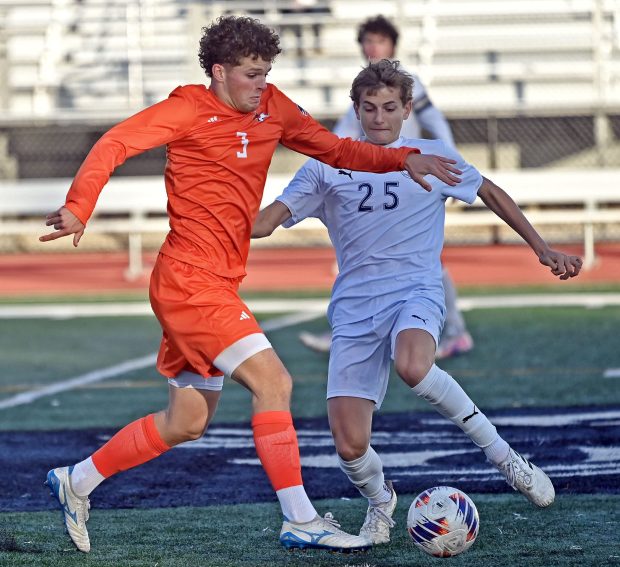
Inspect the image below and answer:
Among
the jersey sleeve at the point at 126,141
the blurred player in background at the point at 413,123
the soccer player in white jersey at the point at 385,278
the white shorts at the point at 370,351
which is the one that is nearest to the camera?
the jersey sleeve at the point at 126,141

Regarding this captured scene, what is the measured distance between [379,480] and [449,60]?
16.4 meters

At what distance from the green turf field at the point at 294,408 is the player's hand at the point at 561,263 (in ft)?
3.02

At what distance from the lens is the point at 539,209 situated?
740 inches

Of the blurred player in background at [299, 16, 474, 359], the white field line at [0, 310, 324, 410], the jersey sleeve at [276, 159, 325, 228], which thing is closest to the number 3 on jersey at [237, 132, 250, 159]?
the jersey sleeve at [276, 159, 325, 228]

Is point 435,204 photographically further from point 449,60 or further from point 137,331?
point 449,60

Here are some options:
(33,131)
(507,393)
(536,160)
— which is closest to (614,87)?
(536,160)

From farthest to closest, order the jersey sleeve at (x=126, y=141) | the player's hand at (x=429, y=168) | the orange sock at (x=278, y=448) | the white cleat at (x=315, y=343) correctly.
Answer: the white cleat at (x=315, y=343)
the player's hand at (x=429, y=168)
the orange sock at (x=278, y=448)
the jersey sleeve at (x=126, y=141)

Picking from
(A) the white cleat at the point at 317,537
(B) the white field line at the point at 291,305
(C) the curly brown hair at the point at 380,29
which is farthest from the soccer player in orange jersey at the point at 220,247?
(B) the white field line at the point at 291,305

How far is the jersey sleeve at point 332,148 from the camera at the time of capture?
4648mm

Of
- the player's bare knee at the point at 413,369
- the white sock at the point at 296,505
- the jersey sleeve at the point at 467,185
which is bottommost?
the white sock at the point at 296,505

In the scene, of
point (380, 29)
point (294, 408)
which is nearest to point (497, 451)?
point (294, 408)

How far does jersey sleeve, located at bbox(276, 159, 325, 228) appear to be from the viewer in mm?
5301

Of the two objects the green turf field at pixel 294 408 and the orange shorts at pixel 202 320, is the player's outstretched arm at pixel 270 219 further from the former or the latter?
the green turf field at pixel 294 408

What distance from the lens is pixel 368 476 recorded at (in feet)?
15.6
